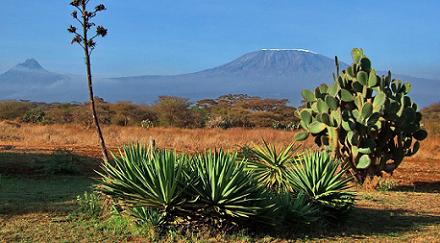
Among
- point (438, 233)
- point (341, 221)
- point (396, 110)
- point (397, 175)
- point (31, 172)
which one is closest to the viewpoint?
point (438, 233)

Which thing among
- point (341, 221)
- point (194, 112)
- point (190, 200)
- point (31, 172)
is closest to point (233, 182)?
point (190, 200)

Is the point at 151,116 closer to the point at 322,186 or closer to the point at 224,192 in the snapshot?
the point at 322,186

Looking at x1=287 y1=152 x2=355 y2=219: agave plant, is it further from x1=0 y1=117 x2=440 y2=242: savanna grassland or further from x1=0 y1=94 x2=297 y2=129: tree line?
x1=0 y1=94 x2=297 y2=129: tree line

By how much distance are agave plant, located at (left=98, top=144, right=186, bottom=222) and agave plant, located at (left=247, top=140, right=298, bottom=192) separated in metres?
2.08

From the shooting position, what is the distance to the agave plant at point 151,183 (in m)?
6.34

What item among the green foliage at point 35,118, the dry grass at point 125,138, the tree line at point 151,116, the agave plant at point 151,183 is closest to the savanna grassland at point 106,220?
the agave plant at point 151,183

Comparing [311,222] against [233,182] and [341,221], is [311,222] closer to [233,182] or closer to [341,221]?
[341,221]

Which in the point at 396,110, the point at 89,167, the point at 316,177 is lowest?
the point at 89,167

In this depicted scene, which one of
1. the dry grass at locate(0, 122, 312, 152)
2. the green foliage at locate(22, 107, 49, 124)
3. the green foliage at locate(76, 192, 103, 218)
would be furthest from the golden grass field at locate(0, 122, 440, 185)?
the green foliage at locate(22, 107, 49, 124)

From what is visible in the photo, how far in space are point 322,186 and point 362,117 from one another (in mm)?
4193

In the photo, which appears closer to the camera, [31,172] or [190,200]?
[190,200]

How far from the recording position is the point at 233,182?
255 inches

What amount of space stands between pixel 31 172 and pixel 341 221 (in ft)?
31.6

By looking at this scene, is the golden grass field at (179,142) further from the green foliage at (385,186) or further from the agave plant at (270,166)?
the agave plant at (270,166)
